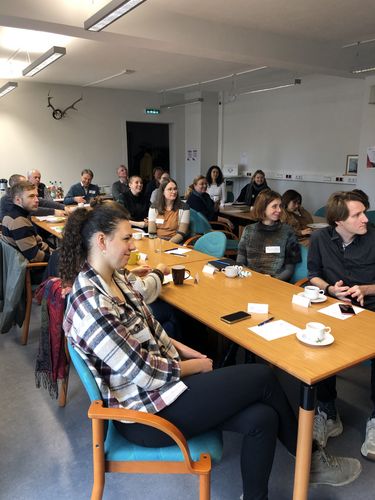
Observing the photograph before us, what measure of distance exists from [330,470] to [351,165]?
221 inches

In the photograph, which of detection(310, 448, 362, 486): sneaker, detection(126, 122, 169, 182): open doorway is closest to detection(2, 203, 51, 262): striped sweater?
detection(310, 448, 362, 486): sneaker

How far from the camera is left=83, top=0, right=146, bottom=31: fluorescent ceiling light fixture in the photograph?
9.57ft

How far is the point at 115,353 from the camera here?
1.32m

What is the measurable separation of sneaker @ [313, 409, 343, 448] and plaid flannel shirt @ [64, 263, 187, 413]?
39.0 inches

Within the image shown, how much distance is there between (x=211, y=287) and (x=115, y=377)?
101cm

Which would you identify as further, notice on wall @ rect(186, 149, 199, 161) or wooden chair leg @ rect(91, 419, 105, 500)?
notice on wall @ rect(186, 149, 199, 161)

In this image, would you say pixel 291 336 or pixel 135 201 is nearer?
pixel 291 336

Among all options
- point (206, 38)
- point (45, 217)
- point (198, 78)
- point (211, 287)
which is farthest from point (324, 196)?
point (211, 287)

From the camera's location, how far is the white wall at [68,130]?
7.62 metres

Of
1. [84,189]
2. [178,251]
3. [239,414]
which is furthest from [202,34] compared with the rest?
[239,414]

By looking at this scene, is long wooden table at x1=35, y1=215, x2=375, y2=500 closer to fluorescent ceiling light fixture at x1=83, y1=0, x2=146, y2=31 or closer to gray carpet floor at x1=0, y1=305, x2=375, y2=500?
gray carpet floor at x1=0, y1=305, x2=375, y2=500

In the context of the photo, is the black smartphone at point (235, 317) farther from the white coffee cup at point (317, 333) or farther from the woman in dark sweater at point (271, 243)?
the woman in dark sweater at point (271, 243)

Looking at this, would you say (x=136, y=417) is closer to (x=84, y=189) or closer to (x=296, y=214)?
(x=296, y=214)

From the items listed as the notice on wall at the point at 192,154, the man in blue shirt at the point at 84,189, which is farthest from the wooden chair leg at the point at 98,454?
the notice on wall at the point at 192,154
